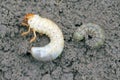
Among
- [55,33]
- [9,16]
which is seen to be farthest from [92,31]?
[9,16]

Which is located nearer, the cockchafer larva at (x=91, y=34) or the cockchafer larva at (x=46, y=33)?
the cockchafer larva at (x=46, y=33)

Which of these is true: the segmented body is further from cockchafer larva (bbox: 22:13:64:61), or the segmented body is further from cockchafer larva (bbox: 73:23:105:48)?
cockchafer larva (bbox: 73:23:105:48)

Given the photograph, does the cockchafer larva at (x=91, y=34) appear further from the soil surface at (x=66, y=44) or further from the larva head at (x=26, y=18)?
the larva head at (x=26, y=18)

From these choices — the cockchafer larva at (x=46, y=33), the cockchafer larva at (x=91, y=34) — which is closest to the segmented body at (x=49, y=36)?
the cockchafer larva at (x=46, y=33)

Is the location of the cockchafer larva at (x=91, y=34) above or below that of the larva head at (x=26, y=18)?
below

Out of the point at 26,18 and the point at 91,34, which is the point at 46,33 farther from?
the point at 91,34

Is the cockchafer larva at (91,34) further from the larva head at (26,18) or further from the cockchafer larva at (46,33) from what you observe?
the larva head at (26,18)

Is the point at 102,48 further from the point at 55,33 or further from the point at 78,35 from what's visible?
the point at 55,33
